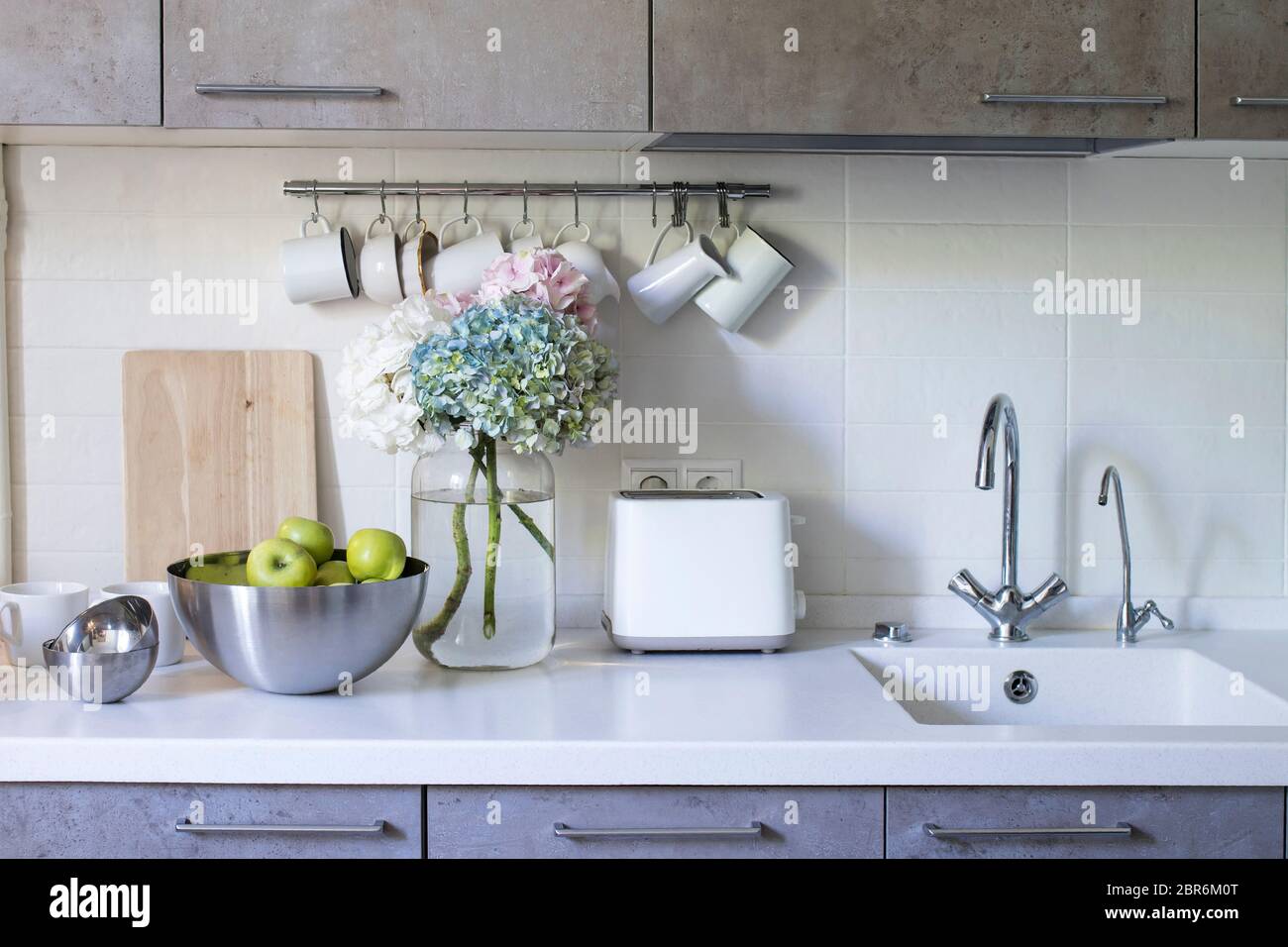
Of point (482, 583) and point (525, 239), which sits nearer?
point (482, 583)

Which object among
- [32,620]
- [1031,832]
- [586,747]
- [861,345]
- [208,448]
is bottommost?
[1031,832]

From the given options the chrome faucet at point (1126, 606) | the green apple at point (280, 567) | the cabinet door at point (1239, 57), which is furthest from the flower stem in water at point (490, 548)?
the cabinet door at point (1239, 57)

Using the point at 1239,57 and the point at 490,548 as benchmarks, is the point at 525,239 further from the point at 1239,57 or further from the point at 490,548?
the point at 1239,57

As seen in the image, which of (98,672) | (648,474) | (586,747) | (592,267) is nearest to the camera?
(586,747)

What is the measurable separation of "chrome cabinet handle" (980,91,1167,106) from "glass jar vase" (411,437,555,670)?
749 millimetres

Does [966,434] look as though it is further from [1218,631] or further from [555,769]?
[555,769]

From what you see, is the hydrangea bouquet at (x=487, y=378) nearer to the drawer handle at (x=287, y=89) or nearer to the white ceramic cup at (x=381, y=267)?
the white ceramic cup at (x=381, y=267)

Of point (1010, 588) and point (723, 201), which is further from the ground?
point (723, 201)

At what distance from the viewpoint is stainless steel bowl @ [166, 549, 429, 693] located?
4.99 feet

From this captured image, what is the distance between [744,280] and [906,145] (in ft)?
0.95

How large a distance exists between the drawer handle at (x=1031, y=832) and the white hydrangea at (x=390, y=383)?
0.78m

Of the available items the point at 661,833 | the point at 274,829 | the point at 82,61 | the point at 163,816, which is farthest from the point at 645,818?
the point at 82,61

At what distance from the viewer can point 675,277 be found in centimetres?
187

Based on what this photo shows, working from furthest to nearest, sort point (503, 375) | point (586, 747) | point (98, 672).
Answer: point (503, 375), point (98, 672), point (586, 747)
